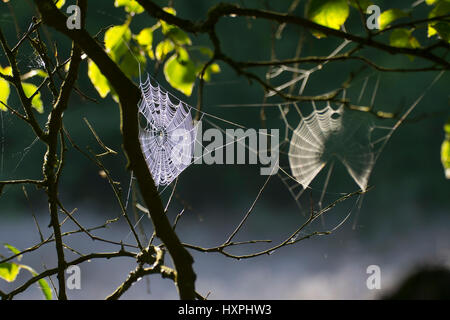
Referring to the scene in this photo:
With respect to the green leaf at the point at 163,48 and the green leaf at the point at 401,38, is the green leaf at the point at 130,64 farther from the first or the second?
the green leaf at the point at 401,38

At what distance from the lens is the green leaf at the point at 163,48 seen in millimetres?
861

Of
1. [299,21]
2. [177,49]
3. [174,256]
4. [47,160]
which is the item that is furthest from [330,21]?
[47,160]

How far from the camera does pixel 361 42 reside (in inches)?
21.4

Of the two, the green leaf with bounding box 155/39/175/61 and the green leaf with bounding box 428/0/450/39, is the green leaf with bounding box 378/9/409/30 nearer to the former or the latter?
the green leaf with bounding box 428/0/450/39

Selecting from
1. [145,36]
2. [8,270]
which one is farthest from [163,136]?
[8,270]

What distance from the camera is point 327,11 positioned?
2.18ft

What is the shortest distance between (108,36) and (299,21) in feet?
1.29

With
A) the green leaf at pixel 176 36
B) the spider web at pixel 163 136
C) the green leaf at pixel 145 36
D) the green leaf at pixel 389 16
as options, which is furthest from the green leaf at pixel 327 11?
the spider web at pixel 163 136

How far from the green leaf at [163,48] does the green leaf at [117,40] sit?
0.07 metres

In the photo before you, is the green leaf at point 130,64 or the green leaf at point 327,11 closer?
the green leaf at point 327,11

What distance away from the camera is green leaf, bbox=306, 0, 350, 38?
2.17 ft
